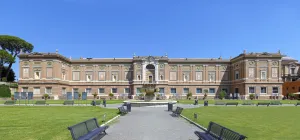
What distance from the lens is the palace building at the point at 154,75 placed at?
2297 inches

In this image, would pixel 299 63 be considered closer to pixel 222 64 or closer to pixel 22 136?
pixel 222 64

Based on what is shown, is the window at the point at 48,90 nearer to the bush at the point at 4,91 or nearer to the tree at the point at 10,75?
the bush at the point at 4,91

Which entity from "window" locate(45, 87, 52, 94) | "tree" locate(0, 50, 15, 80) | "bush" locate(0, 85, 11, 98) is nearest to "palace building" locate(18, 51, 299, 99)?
"window" locate(45, 87, 52, 94)

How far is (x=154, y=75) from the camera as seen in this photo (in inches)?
2506

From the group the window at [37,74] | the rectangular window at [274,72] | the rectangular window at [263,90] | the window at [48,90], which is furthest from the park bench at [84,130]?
the rectangular window at [274,72]

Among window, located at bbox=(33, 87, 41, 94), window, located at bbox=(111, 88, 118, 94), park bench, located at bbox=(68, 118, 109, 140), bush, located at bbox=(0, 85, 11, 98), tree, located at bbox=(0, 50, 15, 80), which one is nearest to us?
park bench, located at bbox=(68, 118, 109, 140)

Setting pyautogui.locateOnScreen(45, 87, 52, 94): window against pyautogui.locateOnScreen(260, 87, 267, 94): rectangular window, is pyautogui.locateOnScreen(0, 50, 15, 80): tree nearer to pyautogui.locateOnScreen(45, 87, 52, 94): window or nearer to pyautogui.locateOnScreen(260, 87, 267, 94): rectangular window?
pyautogui.locateOnScreen(45, 87, 52, 94): window

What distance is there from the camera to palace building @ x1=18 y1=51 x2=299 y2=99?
191ft

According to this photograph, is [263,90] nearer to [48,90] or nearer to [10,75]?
[48,90]

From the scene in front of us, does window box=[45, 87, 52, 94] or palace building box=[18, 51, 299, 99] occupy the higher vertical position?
palace building box=[18, 51, 299, 99]

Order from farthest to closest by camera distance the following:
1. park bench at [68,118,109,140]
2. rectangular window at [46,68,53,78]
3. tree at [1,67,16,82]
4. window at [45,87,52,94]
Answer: tree at [1,67,16,82] → rectangular window at [46,68,53,78] → window at [45,87,52,94] → park bench at [68,118,109,140]

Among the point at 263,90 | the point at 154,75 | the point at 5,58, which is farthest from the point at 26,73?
the point at 263,90

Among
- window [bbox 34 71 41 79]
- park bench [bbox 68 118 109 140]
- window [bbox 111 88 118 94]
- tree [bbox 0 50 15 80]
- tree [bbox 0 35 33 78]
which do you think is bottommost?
window [bbox 111 88 118 94]

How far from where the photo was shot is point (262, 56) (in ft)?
191
